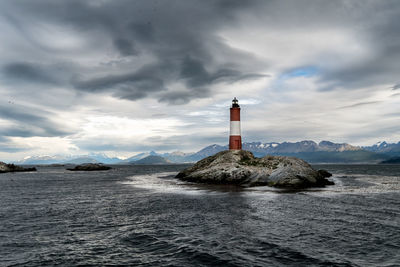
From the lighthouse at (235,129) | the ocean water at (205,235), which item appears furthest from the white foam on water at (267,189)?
the lighthouse at (235,129)

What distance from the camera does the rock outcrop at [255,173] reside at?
131 feet

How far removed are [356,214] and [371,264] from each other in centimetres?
978

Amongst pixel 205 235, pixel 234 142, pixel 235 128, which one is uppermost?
pixel 235 128

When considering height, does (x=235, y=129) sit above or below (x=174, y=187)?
above

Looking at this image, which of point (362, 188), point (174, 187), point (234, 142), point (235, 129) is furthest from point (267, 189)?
point (235, 129)

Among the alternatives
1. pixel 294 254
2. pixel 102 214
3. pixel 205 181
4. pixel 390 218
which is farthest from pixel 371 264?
pixel 205 181

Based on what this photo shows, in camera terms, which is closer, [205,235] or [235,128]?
[205,235]

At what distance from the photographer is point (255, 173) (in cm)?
4584

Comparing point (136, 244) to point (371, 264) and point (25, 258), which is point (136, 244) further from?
point (371, 264)

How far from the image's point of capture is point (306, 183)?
39469 millimetres

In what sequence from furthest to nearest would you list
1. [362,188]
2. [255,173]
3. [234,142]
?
[234,142] < [255,173] < [362,188]

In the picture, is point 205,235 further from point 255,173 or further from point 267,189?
point 255,173

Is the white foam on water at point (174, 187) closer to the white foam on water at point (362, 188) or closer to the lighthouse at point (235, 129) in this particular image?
the white foam on water at point (362, 188)

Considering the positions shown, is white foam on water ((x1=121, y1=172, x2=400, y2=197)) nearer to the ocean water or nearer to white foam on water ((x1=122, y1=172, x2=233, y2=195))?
white foam on water ((x1=122, y1=172, x2=233, y2=195))
